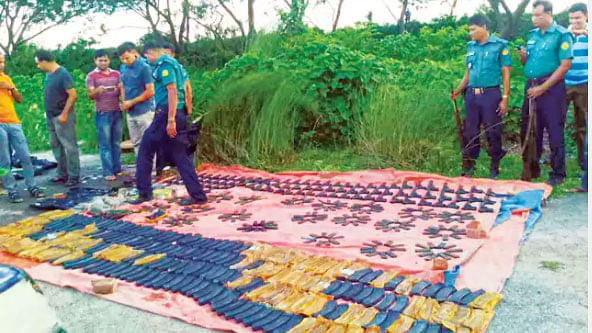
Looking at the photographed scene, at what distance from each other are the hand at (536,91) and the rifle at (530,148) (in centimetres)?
6

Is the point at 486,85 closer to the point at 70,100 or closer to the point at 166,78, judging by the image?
the point at 166,78

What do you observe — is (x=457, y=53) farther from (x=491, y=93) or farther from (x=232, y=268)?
(x=232, y=268)

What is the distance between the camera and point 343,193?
5.68m

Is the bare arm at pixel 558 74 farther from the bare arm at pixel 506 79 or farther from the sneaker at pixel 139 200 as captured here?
the sneaker at pixel 139 200

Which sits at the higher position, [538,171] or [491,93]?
[491,93]

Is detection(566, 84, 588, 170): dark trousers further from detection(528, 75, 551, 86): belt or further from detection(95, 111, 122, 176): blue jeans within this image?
detection(95, 111, 122, 176): blue jeans

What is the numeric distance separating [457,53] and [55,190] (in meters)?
9.20

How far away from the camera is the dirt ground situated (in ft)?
9.32

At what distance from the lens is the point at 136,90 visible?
6676 millimetres

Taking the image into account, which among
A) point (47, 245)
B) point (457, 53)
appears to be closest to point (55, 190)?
point (47, 245)

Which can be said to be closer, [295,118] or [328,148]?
[295,118]

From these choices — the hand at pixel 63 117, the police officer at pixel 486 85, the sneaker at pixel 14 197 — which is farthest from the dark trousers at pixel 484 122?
the sneaker at pixel 14 197

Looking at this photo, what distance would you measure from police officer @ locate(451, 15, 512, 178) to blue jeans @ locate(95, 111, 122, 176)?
3994mm

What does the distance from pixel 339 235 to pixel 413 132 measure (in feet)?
9.12
